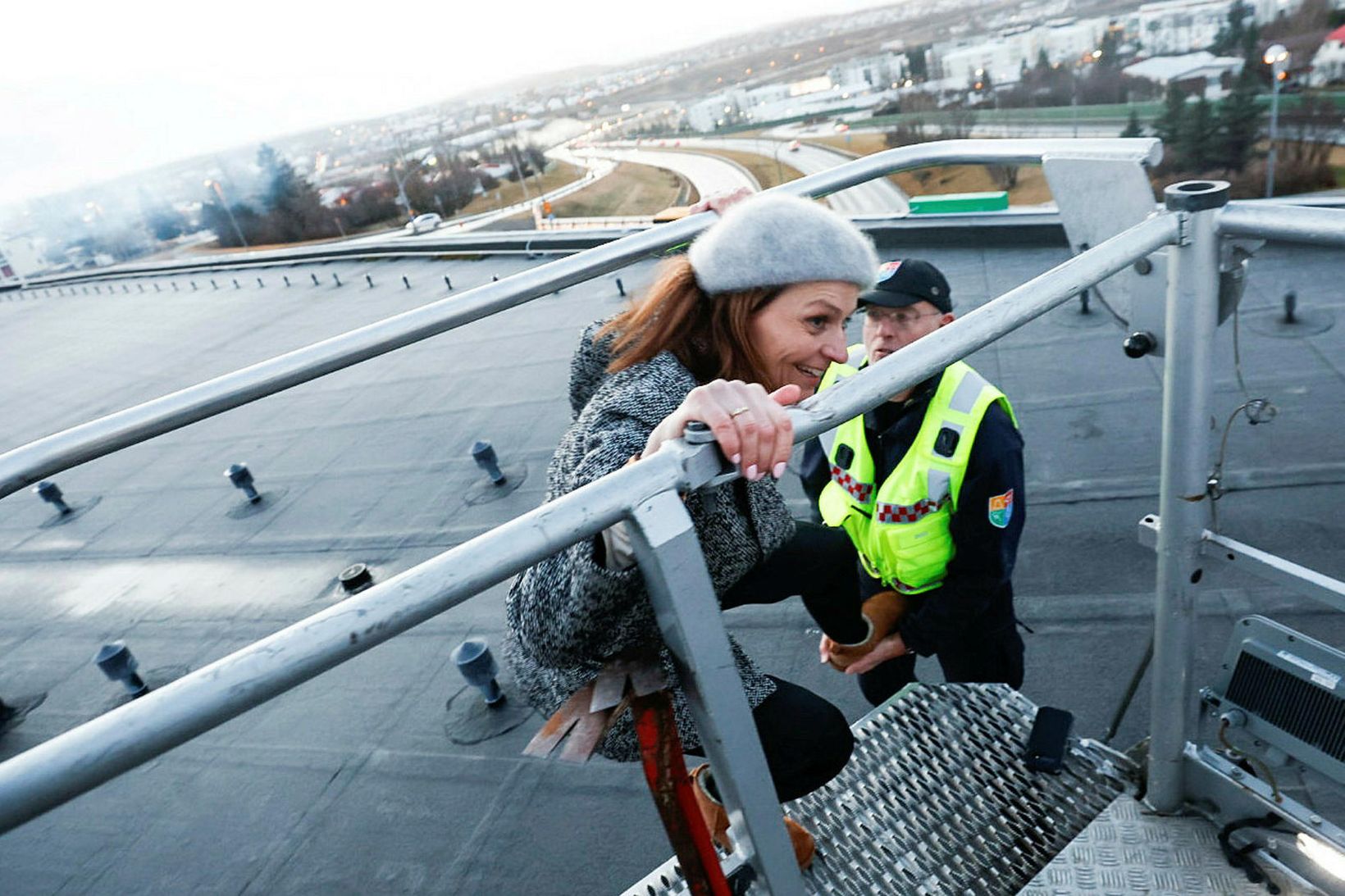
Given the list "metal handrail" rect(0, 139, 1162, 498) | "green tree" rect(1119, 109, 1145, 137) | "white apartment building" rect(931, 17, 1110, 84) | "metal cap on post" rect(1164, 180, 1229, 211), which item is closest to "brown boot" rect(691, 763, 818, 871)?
"metal handrail" rect(0, 139, 1162, 498)

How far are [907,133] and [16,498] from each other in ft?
69.8

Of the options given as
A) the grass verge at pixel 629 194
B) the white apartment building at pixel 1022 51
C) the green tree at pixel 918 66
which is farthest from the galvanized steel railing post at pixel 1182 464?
the green tree at pixel 918 66

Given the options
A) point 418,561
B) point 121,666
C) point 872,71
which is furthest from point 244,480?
point 872,71

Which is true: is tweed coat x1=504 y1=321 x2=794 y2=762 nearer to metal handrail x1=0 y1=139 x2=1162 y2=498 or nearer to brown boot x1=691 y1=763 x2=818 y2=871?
metal handrail x1=0 y1=139 x2=1162 y2=498

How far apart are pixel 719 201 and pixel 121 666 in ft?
12.9

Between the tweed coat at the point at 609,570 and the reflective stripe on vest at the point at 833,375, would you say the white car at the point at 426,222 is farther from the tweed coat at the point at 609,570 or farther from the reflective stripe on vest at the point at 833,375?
the tweed coat at the point at 609,570

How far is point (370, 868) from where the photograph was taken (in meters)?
2.78

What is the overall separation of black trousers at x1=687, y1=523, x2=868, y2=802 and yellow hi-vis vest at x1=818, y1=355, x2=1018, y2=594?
9.8 inches

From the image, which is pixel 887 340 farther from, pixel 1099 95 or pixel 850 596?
pixel 1099 95

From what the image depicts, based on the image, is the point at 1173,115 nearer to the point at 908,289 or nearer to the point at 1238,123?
the point at 1238,123

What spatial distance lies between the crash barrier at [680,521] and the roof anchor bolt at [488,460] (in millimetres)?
3401

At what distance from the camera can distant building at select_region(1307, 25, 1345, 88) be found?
18.3 metres

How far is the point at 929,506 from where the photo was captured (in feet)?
7.34

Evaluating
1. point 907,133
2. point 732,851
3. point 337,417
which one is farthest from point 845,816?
point 907,133
